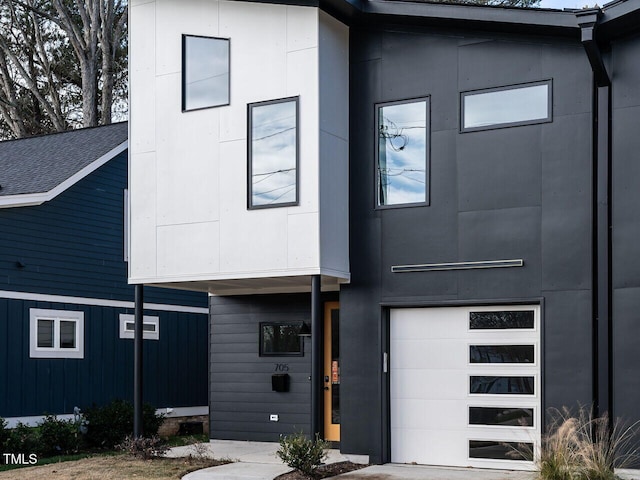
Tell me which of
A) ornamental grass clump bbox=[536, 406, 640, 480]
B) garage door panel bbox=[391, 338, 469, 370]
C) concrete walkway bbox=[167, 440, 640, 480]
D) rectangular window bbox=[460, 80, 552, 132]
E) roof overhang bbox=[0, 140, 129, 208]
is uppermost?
rectangular window bbox=[460, 80, 552, 132]

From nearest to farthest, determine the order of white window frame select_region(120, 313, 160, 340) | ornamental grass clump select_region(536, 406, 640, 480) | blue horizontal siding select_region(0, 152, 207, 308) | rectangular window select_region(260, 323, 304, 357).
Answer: ornamental grass clump select_region(536, 406, 640, 480) < rectangular window select_region(260, 323, 304, 357) < blue horizontal siding select_region(0, 152, 207, 308) < white window frame select_region(120, 313, 160, 340)

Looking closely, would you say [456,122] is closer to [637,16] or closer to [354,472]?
[637,16]

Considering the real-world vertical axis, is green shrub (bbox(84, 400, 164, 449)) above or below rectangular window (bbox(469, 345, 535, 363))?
below

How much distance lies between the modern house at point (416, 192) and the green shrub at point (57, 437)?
266 centimetres

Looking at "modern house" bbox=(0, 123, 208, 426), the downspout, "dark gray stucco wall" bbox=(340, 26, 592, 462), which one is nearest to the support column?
"dark gray stucco wall" bbox=(340, 26, 592, 462)

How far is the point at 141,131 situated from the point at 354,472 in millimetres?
5534

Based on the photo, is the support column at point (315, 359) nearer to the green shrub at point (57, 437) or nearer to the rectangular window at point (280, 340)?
the rectangular window at point (280, 340)

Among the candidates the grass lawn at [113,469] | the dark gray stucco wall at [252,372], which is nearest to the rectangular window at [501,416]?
the dark gray stucco wall at [252,372]

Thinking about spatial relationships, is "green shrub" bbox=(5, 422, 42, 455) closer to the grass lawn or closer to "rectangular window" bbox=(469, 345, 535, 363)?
the grass lawn

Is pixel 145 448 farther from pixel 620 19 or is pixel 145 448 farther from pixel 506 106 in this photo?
pixel 620 19

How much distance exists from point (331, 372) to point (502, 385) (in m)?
3.04

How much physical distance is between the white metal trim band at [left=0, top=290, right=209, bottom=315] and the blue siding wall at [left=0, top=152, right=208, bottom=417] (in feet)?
0.21

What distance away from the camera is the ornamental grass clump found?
8.95 m

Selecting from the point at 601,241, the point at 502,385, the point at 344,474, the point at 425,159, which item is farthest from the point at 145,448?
the point at 601,241
